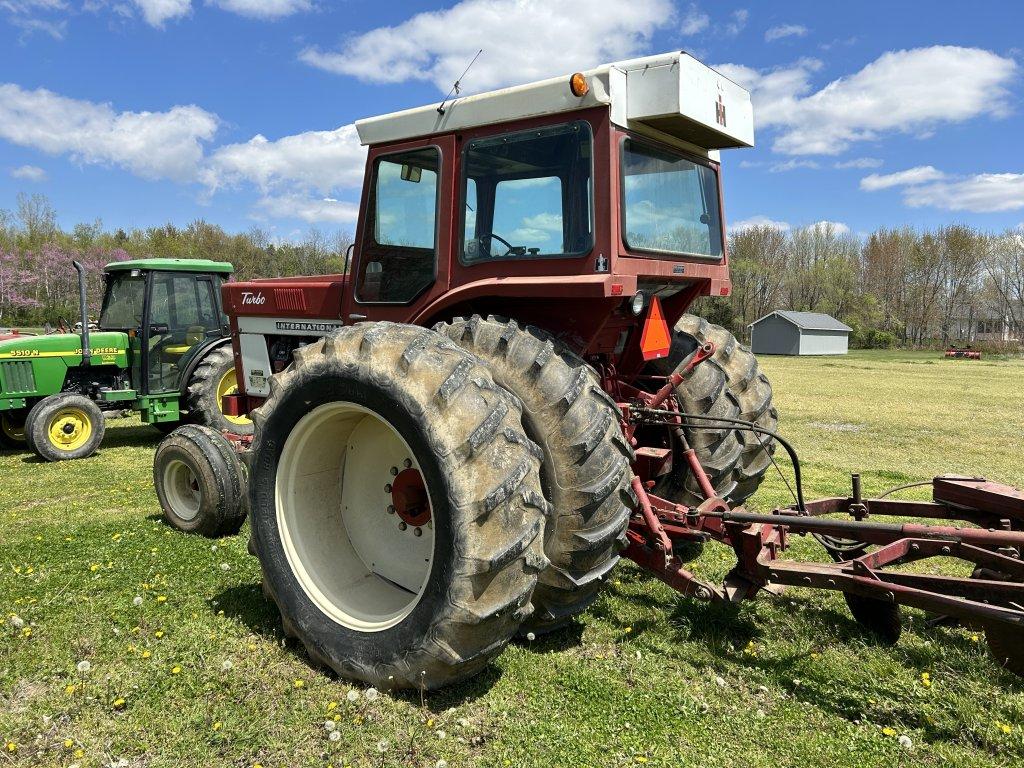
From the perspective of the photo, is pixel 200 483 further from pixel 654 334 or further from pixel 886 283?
pixel 886 283

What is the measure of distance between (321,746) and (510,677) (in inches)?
36.6

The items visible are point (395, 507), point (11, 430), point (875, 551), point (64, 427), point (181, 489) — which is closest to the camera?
point (875, 551)

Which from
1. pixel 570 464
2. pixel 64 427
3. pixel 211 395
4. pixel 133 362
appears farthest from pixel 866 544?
pixel 133 362

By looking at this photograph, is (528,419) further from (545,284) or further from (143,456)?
(143,456)

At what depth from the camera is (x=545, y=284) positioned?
Answer: 3748 mm

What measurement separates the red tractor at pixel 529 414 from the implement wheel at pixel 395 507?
11mm

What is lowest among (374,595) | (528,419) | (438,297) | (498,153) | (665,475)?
(374,595)

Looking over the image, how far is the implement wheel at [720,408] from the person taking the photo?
4777mm

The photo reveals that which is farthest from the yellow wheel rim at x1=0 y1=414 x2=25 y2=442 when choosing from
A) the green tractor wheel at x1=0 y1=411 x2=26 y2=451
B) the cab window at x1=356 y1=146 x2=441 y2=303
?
the cab window at x1=356 y1=146 x2=441 y2=303

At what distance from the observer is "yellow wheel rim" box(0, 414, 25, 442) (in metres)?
10.4

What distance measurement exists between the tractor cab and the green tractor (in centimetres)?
1

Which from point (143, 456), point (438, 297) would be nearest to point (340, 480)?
point (438, 297)

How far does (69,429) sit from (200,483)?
5.49 meters

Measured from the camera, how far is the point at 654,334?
4.43m
